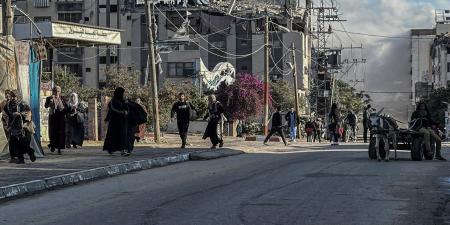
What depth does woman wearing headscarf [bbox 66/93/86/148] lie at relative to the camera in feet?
69.0

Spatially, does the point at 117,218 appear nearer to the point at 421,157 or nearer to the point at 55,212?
the point at 55,212

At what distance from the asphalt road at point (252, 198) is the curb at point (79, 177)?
0.31 meters

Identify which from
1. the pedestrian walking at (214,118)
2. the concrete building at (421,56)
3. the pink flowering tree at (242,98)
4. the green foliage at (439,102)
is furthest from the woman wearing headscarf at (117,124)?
the concrete building at (421,56)

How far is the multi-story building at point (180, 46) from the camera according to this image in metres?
82.5

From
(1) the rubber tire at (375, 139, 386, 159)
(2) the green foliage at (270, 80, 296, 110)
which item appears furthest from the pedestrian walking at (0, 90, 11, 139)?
(2) the green foliage at (270, 80, 296, 110)

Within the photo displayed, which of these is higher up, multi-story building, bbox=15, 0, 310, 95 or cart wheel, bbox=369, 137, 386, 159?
multi-story building, bbox=15, 0, 310, 95

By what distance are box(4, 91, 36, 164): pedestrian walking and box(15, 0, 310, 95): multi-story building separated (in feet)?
217

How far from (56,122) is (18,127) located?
3735 mm

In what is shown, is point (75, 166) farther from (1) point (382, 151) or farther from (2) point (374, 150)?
(1) point (382, 151)

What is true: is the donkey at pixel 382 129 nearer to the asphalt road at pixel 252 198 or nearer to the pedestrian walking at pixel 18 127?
the asphalt road at pixel 252 198

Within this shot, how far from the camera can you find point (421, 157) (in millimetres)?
18625

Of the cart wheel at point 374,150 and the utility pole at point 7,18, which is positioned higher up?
the utility pole at point 7,18

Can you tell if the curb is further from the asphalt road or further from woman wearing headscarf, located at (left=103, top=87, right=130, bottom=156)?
woman wearing headscarf, located at (left=103, top=87, right=130, bottom=156)

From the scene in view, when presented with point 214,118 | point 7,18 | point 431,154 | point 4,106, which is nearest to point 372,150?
point 431,154
